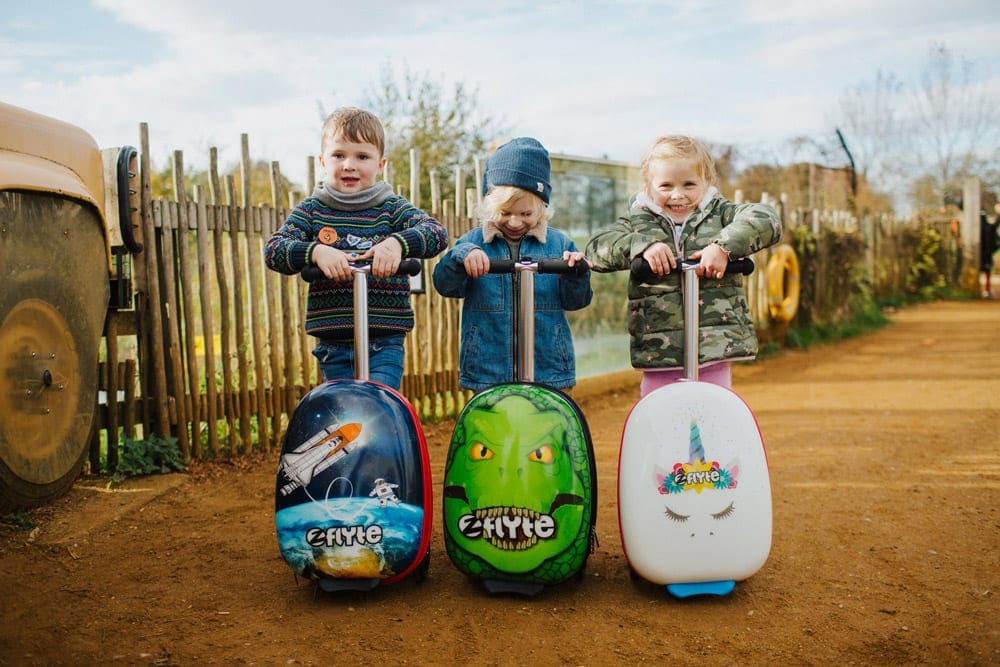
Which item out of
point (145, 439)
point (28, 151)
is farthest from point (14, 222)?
point (145, 439)

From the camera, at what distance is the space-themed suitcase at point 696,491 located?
3014mm

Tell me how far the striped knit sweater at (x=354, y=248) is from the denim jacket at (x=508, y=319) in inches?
6.9

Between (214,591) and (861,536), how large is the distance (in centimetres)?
265

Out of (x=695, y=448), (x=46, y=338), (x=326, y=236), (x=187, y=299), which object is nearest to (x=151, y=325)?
(x=187, y=299)

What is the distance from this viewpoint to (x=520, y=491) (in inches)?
118

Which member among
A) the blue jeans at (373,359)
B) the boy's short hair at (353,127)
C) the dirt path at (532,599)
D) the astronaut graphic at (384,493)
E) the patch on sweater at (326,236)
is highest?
the boy's short hair at (353,127)

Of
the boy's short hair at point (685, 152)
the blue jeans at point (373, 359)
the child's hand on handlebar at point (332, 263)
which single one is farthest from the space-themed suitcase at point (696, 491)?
the child's hand on handlebar at point (332, 263)

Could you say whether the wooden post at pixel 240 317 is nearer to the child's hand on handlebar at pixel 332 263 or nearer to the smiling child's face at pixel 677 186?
the child's hand on handlebar at pixel 332 263

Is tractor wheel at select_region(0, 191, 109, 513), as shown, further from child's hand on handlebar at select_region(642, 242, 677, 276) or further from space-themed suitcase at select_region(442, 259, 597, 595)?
child's hand on handlebar at select_region(642, 242, 677, 276)

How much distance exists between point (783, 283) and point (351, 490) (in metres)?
8.92

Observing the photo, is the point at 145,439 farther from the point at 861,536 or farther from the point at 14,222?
the point at 861,536

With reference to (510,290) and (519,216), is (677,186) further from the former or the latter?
(510,290)

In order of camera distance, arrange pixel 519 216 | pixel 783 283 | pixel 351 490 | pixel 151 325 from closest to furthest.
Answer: pixel 351 490
pixel 519 216
pixel 151 325
pixel 783 283

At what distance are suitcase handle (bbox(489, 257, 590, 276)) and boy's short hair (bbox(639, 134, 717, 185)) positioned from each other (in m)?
0.54
